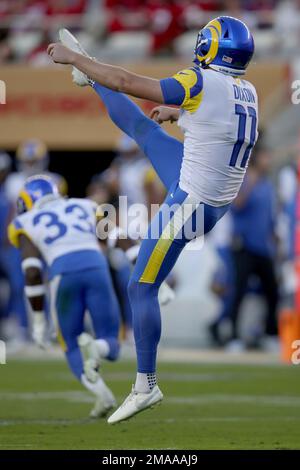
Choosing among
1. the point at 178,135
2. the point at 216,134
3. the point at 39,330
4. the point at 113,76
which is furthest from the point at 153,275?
the point at 178,135

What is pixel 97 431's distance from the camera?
20.1ft

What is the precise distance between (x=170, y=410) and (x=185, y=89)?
2436 mm

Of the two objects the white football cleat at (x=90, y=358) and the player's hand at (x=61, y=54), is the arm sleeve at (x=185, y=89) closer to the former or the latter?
the player's hand at (x=61, y=54)

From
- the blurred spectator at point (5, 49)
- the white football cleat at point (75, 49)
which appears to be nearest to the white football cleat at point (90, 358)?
the white football cleat at point (75, 49)

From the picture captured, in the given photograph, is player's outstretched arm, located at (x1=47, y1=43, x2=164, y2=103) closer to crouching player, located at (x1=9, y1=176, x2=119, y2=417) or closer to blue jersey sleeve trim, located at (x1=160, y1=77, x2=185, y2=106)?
blue jersey sleeve trim, located at (x1=160, y1=77, x2=185, y2=106)

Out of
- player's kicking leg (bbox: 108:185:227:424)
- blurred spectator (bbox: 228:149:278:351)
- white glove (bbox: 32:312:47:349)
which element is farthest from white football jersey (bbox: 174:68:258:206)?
blurred spectator (bbox: 228:149:278:351)

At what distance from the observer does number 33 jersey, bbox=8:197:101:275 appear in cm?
716

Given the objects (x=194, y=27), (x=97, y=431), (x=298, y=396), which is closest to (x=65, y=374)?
(x=298, y=396)

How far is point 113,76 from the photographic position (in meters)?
5.47

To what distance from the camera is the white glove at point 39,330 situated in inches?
277

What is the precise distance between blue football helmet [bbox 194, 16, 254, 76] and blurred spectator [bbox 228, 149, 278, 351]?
17.7 feet

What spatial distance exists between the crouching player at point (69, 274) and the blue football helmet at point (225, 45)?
71.8 inches

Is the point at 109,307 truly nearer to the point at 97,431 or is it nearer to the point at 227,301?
the point at 97,431

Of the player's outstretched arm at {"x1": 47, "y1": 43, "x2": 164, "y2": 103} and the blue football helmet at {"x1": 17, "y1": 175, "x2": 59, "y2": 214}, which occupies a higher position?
the blue football helmet at {"x1": 17, "y1": 175, "x2": 59, "y2": 214}
